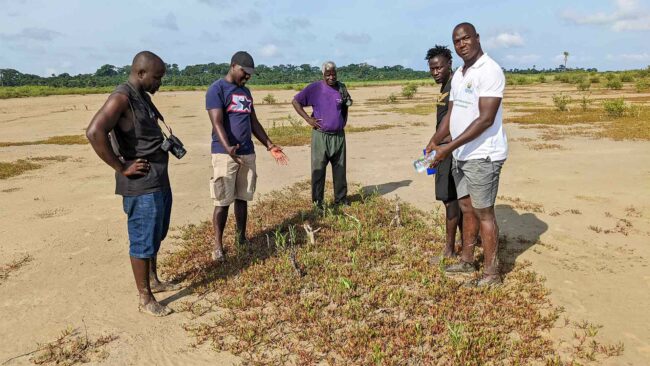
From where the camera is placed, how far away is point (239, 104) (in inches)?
185

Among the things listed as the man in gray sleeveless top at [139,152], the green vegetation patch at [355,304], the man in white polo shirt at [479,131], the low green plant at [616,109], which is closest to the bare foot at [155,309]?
the man in gray sleeveless top at [139,152]

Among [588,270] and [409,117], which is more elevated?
[409,117]

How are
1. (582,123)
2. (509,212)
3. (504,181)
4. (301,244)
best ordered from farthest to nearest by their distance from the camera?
1. (582,123)
2. (504,181)
3. (509,212)
4. (301,244)

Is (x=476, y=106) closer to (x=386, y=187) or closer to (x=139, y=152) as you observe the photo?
(x=139, y=152)

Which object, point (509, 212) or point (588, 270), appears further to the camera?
point (509, 212)

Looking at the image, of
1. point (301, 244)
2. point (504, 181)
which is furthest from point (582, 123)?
point (301, 244)

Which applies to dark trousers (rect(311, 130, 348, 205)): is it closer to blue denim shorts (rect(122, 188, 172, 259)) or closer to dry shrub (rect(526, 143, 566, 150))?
blue denim shorts (rect(122, 188, 172, 259))

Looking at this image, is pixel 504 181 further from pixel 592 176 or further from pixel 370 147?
pixel 370 147

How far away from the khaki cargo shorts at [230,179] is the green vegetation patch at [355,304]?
2.27 ft

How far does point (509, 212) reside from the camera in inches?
260

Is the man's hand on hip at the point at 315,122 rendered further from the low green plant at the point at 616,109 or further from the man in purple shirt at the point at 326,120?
the low green plant at the point at 616,109

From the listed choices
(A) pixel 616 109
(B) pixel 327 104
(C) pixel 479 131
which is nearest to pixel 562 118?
(A) pixel 616 109

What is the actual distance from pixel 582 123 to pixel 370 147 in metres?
9.10

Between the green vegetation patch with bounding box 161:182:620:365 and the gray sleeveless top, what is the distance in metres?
1.22
